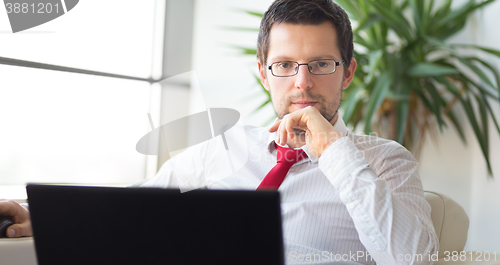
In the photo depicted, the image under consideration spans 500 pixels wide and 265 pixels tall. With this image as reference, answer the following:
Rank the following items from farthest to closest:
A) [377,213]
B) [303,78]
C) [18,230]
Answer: [303,78], [18,230], [377,213]

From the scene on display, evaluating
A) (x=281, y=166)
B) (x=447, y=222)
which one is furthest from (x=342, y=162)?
(x=447, y=222)

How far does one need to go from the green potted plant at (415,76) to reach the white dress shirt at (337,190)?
91cm

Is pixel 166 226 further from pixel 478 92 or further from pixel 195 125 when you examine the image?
pixel 478 92

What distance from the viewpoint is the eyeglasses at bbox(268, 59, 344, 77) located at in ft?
3.76

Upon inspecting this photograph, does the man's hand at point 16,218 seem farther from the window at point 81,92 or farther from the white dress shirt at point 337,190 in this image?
the window at point 81,92

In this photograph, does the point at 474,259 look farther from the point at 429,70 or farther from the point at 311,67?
the point at 429,70

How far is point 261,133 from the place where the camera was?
1358 millimetres

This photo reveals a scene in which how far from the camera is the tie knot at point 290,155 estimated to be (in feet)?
3.83

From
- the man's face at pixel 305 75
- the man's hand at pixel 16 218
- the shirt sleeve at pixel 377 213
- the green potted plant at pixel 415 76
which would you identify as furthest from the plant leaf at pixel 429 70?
the man's hand at pixel 16 218

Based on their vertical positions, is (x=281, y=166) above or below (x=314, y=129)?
below

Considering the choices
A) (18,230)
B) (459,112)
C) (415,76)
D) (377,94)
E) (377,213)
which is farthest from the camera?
(459,112)

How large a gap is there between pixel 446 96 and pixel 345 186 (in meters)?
1.81

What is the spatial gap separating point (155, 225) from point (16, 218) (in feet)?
2.42

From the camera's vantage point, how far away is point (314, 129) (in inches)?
37.6
